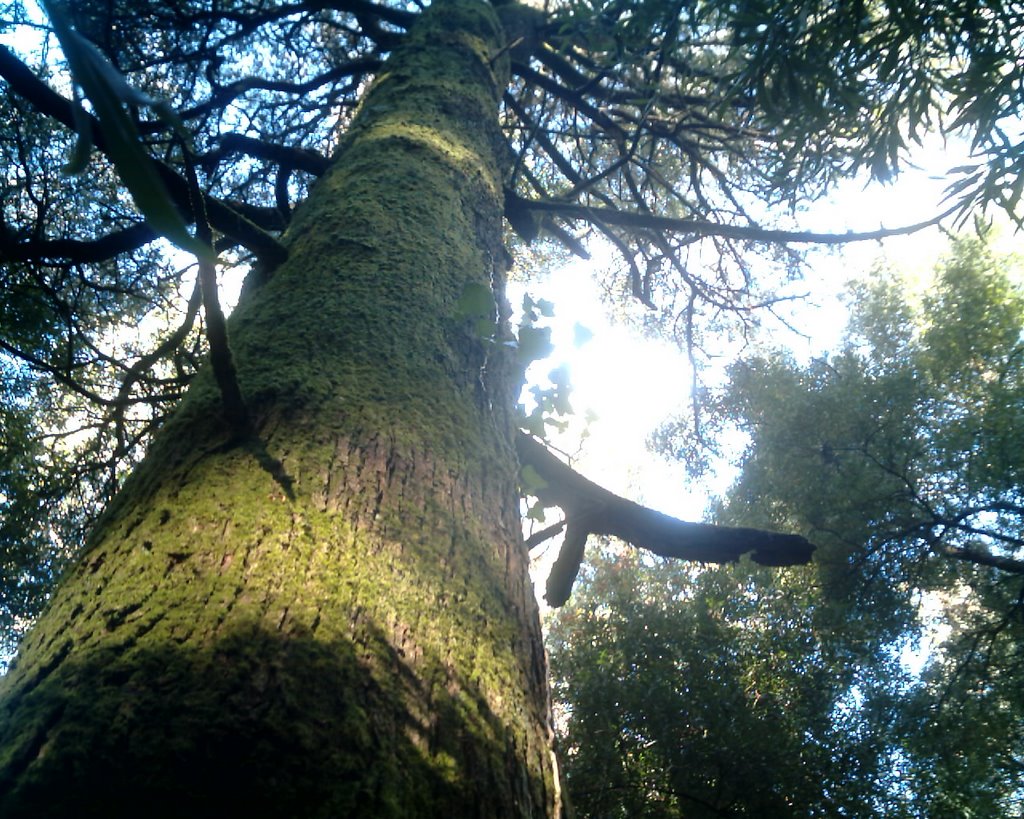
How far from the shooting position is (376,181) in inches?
85.5

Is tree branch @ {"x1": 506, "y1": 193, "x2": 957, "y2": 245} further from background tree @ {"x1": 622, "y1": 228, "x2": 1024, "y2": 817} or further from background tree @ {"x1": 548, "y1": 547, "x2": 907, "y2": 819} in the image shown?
background tree @ {"x1": 548, "y1": 547, "x2": 907, "y2": 819}

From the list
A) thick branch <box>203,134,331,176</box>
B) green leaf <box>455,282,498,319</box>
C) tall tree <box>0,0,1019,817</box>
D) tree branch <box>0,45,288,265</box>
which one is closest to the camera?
tall tree <box>0,0,1019,817</box>

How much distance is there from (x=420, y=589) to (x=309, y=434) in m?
0.39

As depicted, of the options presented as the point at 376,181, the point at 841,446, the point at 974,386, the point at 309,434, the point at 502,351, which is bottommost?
the point at 309,434

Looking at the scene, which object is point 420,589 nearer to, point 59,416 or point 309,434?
point 309,434

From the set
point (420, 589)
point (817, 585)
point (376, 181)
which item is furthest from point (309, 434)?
point (817, 585)

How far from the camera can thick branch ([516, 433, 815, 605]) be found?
102 inches

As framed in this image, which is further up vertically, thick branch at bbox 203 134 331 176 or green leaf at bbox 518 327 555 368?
thick branch at bbox 203 134 331 176

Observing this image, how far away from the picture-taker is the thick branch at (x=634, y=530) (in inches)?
102

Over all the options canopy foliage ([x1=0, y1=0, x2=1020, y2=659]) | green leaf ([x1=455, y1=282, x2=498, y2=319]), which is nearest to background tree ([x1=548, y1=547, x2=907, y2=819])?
canopy foliage ([x1=0, y1=0, x2=1020, y2=659])

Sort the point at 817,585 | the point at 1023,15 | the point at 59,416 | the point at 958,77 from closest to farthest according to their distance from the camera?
1. the point at 1023,15
2. the point at 958,77
3. the point at 59,416
4. the point at 817,585

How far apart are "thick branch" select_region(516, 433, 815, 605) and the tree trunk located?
116cm

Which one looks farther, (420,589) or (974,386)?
(974,386)

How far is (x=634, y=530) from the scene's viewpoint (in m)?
2.84
